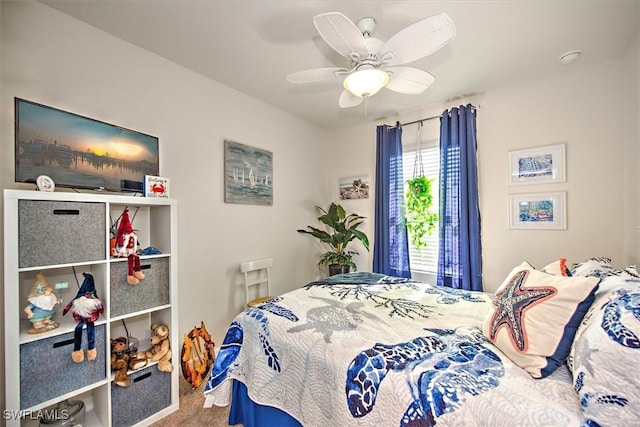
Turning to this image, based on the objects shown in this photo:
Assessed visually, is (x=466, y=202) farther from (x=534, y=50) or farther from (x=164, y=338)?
(x=164, y=338)

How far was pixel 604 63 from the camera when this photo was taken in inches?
86.7

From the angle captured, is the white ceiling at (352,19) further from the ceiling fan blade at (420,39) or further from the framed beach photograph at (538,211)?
the framed beach photograph at (538,211)

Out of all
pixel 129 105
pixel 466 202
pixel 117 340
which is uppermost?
pixel 129 105

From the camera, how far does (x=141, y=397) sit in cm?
169

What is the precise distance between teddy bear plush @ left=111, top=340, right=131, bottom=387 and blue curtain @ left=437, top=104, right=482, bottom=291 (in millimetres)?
2779

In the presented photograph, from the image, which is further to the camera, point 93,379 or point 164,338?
point 164,338

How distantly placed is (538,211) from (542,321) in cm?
187

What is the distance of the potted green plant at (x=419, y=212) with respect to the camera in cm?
307

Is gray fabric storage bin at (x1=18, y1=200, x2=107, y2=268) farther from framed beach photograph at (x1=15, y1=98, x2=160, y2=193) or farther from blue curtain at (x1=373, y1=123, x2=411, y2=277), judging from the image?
blue curtain at (x1=373, y1=123, x2=411, y2=277)

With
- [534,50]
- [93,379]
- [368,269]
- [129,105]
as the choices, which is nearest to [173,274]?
[93,379]

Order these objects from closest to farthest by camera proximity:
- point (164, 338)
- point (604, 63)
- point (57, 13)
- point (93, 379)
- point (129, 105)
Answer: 1. point (93, 379)
2. point (57, 13)
3. point (164, 338)
4. point (129, 105)
5. point (604, 63)

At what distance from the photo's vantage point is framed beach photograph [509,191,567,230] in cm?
239

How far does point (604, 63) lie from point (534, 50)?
696mm

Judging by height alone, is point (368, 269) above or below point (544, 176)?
below
